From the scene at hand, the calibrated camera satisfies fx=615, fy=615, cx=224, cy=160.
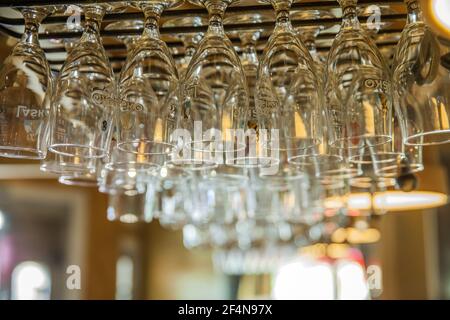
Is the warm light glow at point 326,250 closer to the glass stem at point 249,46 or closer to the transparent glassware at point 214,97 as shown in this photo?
the glass stem at point 249,46

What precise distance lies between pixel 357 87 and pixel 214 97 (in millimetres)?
191

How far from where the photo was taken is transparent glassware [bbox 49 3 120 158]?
A: 845 mm

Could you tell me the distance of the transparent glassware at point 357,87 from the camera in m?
0.82

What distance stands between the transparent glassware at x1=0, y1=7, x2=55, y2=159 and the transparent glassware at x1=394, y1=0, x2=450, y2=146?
1.59ft

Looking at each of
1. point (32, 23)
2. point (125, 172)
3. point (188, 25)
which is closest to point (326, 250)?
point (125, 172)

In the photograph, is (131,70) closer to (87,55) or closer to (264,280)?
(87,55)

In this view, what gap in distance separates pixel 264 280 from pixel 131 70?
20.2 ft

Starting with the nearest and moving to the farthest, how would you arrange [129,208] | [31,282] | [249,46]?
[249,46] < [129,208] < [31,282]

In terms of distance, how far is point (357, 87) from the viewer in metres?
0.81

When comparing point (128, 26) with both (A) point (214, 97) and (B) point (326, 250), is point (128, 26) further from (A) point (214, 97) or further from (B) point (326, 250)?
(B) point (326, 250)

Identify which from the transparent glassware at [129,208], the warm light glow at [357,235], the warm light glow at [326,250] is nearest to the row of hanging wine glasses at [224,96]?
the transparent glassware at [129,208]

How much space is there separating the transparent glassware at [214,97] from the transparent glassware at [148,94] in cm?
2
